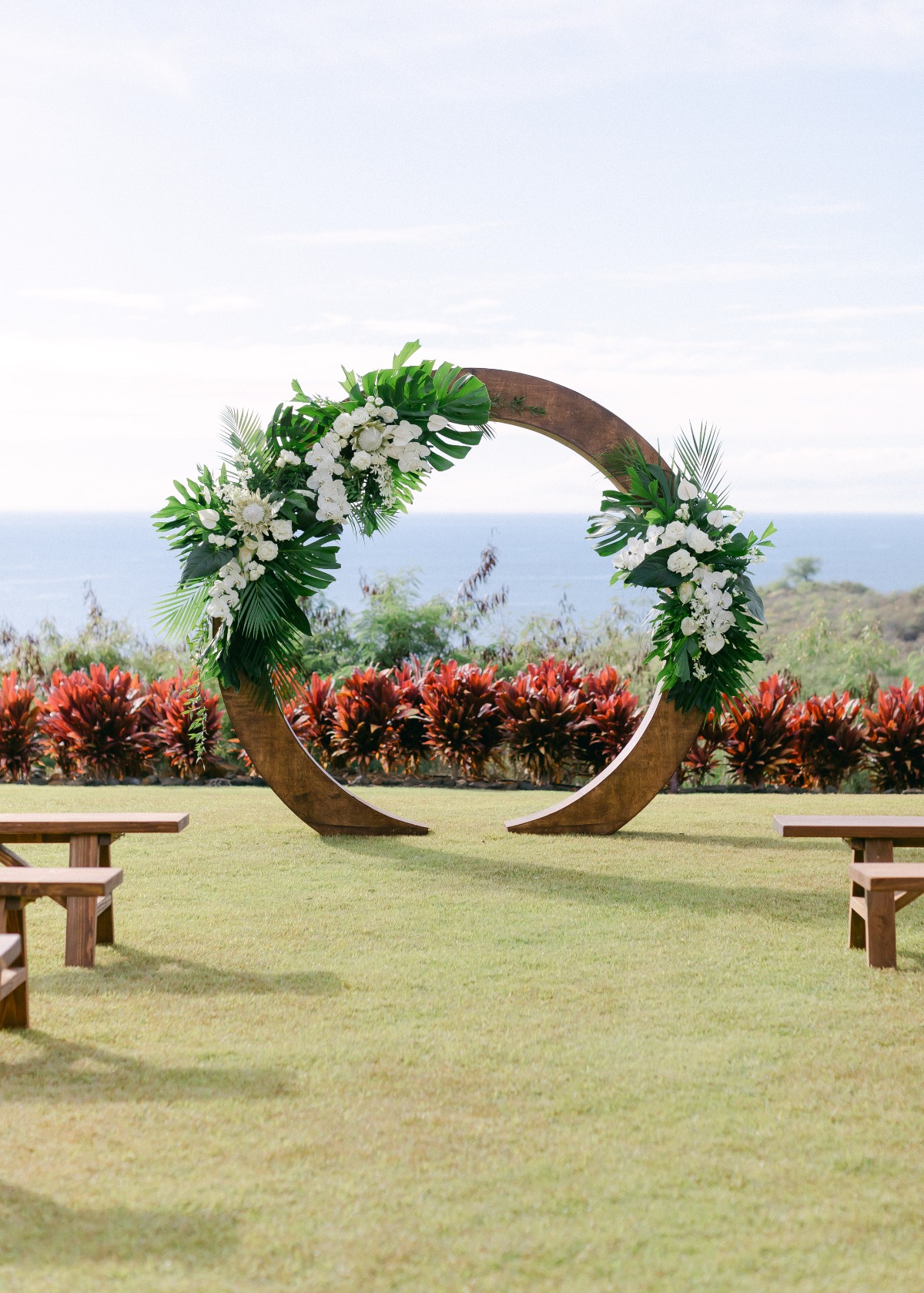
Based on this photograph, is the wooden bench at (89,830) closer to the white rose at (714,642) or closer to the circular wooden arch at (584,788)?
the circular wooden arch at (584,788)

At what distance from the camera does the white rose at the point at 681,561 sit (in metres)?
6.21

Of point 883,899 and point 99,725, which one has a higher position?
point 99,725

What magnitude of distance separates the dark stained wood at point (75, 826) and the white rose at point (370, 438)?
2.48 m

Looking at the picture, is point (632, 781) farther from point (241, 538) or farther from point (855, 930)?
point (241, 538)

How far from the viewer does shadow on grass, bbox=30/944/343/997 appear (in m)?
3.88

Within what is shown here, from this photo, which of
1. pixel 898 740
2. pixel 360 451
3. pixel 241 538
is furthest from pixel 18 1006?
pixel 898 740

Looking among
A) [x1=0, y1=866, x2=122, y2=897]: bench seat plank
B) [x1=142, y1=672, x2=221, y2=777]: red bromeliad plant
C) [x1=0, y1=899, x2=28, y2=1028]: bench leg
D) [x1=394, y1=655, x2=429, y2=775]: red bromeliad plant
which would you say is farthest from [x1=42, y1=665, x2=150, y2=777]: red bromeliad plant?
[x1=0, y1=899, x2=28, y2=1028]: bench leg

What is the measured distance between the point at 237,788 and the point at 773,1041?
223 inches

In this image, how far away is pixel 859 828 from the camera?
462cm

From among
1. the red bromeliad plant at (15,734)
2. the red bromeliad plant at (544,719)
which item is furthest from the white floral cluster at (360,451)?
the red bromeliad plant at (15,734)

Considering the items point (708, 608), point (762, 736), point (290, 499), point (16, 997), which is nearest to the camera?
point (16, 997)

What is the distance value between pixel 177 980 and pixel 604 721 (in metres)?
4.94

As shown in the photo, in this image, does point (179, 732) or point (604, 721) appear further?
point (179, 732)

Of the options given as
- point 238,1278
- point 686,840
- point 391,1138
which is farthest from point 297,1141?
point 686,840
